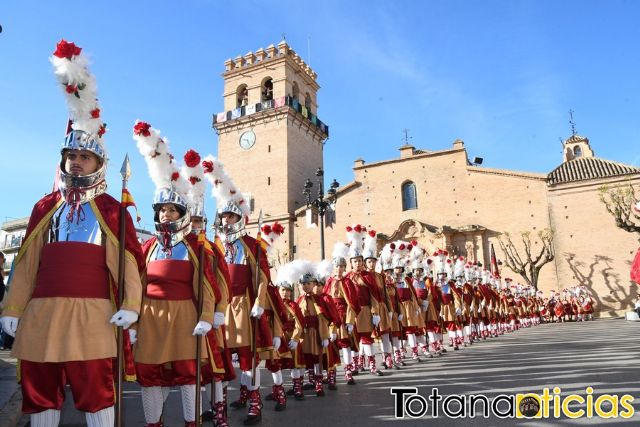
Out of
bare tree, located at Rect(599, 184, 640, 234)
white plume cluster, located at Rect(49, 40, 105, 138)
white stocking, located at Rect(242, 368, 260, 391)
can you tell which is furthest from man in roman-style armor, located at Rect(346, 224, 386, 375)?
bare tree, located at Rect(599, 184, 640, 234)

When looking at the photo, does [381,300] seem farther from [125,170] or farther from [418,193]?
[418,193]

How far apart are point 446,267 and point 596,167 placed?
27.4 meters

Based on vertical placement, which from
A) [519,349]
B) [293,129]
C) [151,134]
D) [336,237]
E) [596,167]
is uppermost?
[293,129]

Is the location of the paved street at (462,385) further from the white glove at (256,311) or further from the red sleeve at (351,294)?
the red sleeve at (351,294)

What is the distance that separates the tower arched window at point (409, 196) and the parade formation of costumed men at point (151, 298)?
31.7 metres

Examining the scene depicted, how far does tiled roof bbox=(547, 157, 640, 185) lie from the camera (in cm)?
3528

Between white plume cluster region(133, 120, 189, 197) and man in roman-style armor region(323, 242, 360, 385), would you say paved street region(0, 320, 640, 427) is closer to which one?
man in roman-style armor region(323, 242, 360, 385)

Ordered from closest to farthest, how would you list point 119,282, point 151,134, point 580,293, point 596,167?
point 119,282 < point 151,134 < point 580,293 < point 596,167

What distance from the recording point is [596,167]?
3719 cm

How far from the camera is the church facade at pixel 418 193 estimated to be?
34.2 m

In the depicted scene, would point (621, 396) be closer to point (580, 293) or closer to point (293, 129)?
point (580, 293)

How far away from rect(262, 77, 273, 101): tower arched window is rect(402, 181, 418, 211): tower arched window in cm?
1459

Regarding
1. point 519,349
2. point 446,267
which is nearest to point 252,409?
point 519,349

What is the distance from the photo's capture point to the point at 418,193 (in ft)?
129
